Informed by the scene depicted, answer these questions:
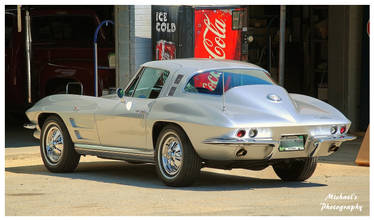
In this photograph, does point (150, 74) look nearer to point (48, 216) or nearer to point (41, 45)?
point (48, 216)

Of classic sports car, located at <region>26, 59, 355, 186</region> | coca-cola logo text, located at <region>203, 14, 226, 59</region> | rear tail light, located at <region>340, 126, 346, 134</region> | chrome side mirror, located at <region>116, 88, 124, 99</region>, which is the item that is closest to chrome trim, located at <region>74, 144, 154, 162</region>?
classic sports car, located at <region>26, 59, 355, 186</region>

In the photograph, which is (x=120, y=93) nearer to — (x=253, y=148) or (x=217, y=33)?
(x=253, y=148)

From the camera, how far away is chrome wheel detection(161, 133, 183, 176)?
32.3 feet

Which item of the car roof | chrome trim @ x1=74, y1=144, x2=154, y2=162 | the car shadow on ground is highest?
the car roof

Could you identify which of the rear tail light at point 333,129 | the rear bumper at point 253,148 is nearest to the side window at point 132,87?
the rear bumper at point 253,148

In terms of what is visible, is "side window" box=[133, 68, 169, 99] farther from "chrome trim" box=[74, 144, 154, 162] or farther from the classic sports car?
"chrome trim" box=[74, 144, 154, 162]

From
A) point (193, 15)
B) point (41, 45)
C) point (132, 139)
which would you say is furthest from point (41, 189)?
point (41, 45)

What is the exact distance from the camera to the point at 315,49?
67.3ft

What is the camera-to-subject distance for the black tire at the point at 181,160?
9.66 meters

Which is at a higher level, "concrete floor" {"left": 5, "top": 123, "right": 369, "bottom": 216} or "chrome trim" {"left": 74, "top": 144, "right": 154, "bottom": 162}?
"chrome trim" {"left": 74, "top": 144, "right": 154, "bottom": 162}

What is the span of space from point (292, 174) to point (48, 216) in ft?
12.1

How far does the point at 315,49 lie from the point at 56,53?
19.8 feet

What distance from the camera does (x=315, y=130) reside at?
9742mm

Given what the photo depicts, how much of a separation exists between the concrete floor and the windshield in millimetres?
1127
